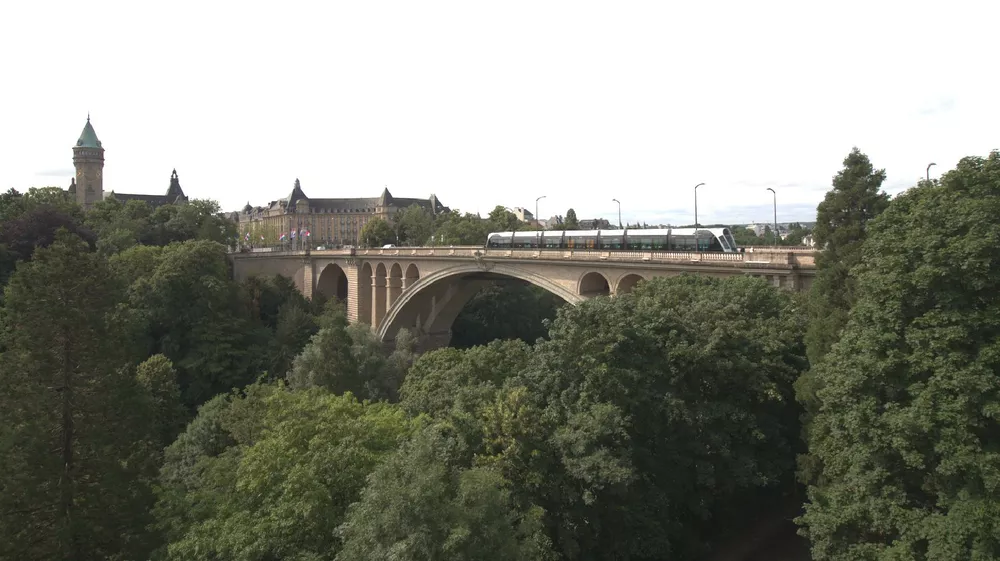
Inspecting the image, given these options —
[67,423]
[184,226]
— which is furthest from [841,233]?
[184,226]

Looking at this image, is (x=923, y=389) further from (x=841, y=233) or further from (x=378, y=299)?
(x=378, y=299)

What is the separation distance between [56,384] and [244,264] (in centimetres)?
5958

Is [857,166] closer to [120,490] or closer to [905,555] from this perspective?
[905,555]

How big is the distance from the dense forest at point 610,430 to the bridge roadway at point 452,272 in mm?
3003

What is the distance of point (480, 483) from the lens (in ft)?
40.4

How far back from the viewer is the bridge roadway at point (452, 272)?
24.8 m

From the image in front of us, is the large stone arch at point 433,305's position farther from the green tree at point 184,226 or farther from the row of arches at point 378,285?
the green tree at point 184,226

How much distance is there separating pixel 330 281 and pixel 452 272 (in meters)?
25.0

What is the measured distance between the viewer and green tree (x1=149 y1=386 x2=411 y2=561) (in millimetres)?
13969

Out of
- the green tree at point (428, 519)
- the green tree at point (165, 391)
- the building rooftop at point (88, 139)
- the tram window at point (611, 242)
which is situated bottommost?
the green tree at point (165, 391)

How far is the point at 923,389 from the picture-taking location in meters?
13.0

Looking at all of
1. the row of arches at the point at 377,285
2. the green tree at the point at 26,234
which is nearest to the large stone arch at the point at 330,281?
the row of arches at the point at 377,285

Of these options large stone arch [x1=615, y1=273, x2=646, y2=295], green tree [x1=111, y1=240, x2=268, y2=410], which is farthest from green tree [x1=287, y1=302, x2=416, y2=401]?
large stone arch [x1=615, y1=273, x2=646, y2=295]

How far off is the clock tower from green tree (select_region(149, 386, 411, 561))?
416 ft
